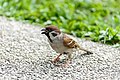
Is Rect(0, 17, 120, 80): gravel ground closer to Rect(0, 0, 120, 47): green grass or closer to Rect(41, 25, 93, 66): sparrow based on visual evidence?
Rect(41, 25, 93, 66): sparrow

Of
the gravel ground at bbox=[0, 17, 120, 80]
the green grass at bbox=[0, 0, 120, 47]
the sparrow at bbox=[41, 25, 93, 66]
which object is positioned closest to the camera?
the gravel ground at bbox=[0, 17, 120, 80]

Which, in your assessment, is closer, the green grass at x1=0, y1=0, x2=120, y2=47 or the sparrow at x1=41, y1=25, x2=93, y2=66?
the sparrow at x1=41, y1=25, x2=93, y2=66

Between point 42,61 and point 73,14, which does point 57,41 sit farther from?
point 73,14

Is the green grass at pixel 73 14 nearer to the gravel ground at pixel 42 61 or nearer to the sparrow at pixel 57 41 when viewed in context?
the gravel ground at pixel 42 61

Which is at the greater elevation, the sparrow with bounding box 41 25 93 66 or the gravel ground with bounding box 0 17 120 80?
the sparrow with bounding box 41 25 93 66

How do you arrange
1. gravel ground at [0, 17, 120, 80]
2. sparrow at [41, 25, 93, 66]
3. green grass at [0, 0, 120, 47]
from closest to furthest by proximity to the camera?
gravel ground at [0, 17, 120, 80]
sparrow at [41, 25, 93, 66]
green grass at [0, 0, 120, 47]

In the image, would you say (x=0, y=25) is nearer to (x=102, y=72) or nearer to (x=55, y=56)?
(x=55, y=56)

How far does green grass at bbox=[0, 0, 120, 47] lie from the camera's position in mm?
7785

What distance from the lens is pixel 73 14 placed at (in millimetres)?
8969

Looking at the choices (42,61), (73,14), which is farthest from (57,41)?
(73,14)

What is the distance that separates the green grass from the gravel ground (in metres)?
0.74

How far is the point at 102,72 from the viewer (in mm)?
5336

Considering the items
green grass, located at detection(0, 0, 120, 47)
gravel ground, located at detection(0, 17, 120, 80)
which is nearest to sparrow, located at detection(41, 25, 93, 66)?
gravel ground, located at detection(0, 17, 120, 80)

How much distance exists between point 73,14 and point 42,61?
346 centimetres
